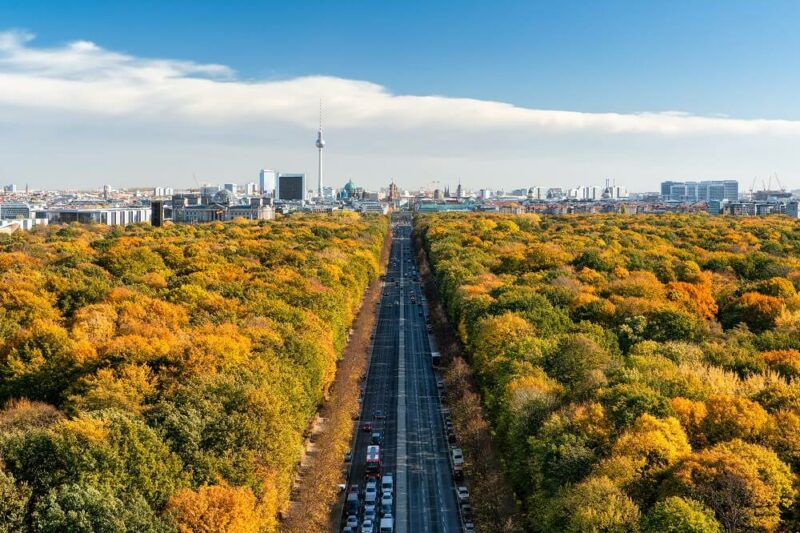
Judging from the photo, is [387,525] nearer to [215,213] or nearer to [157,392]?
[157,392]

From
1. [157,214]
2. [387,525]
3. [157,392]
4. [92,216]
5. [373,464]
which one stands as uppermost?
[157,214]

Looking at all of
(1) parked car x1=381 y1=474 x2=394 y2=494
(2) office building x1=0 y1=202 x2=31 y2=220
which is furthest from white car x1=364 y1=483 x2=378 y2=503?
(2) office building x1=0 y1=202 x2=31 y2=220

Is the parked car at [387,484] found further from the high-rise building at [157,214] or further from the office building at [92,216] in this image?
the office building at [92,216]

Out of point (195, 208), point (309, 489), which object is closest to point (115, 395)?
point (309, 489)

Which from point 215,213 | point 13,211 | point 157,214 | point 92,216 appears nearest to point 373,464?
point 157,214

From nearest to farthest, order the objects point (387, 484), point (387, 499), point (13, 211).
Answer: point (387, 499) < point (387, 484) < point (13, 211)

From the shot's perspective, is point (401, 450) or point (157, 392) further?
point (401, 450)
